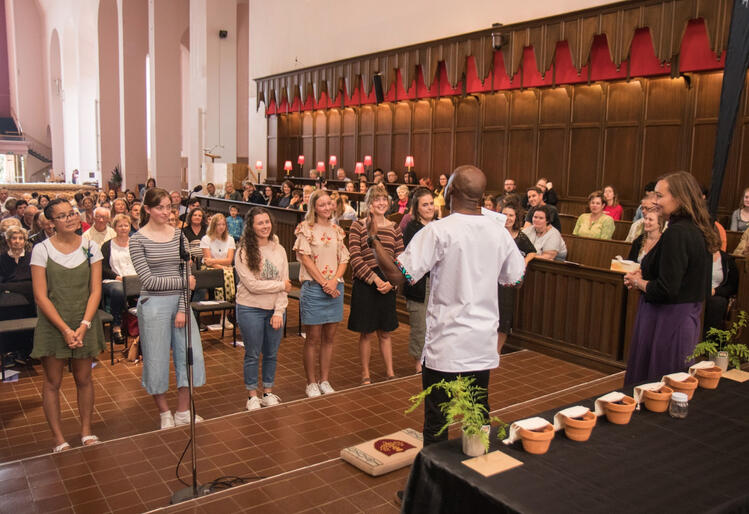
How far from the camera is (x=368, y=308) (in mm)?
5078

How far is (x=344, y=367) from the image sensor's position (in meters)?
5.98

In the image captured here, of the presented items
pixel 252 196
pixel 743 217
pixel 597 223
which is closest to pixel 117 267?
pixel 597 223

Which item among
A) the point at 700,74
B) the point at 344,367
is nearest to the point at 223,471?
the point at 344,367

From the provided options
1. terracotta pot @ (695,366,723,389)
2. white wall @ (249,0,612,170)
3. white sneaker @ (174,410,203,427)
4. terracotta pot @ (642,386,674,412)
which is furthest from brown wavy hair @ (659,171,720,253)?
white wall @ (249,0,612,170)

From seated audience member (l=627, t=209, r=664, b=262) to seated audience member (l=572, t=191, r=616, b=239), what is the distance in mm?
2464

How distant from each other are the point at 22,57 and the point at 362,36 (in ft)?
85.1

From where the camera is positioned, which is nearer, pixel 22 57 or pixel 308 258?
pixel 308 258

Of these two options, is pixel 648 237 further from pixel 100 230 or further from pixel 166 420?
pixel 100 230

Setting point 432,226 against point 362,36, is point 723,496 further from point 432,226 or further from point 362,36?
point 362,36

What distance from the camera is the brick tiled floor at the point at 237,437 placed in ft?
9.96

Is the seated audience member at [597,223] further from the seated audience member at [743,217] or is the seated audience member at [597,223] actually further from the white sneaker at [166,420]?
the white sneaker at [166,420]

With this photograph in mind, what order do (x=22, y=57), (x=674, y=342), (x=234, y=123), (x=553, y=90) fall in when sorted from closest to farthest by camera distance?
(x=674, y=342), (x=553, y=90), (x=234, y=123), (x=22, y=57)

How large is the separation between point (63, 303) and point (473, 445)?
9.81 feet

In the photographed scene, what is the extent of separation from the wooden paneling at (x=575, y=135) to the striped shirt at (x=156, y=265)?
7.96m
